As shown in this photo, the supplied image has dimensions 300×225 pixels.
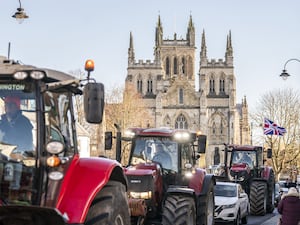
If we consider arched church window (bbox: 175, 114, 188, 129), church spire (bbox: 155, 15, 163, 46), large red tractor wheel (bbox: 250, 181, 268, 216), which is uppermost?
church spire (bbox: 155, 15, 163, 46)

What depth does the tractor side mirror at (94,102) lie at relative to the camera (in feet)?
23.5

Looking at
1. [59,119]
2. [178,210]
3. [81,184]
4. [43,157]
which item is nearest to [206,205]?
[178,210]

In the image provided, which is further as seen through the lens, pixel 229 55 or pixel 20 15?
pixel 229 55

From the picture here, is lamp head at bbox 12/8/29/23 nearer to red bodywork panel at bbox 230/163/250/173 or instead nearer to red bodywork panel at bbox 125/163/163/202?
red bodywork panel at bbox 125/163/163/202

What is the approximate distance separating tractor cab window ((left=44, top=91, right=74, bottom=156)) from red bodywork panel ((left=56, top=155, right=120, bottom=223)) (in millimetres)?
256

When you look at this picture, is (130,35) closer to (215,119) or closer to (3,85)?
(215,119)

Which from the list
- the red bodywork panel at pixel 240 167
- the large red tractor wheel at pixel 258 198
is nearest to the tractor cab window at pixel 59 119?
the large red tractor wheel at pixel 258 198

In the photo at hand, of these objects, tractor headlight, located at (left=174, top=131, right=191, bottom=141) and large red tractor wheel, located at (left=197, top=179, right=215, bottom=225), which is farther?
tractor headlight, located at (left=174, top=131, right=191, bottom=141)

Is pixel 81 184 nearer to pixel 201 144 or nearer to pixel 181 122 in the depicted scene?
pixel 201 144

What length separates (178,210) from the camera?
1298cm

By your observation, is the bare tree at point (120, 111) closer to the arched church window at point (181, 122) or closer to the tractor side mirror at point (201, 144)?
the arched church window at point (181, 122)

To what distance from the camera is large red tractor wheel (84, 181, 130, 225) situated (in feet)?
A: 24.8

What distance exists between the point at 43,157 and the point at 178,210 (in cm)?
622

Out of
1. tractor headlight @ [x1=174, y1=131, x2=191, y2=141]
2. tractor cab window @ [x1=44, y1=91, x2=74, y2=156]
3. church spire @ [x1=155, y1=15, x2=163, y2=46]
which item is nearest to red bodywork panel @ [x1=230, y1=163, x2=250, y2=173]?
tractor headlight @ [x1=174, y1=131, x2=191, y2=141]
